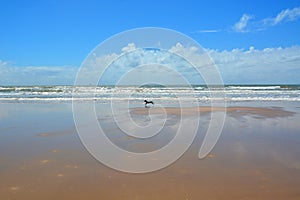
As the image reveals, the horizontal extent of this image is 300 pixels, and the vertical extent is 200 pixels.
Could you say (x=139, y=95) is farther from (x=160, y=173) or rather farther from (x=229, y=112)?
(x=160, y=173)

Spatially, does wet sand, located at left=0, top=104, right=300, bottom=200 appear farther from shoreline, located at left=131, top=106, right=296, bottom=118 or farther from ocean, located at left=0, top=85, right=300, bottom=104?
ocean, located at left=0, top=85, right=300, bottom=104

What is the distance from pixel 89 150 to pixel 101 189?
2.60 metres

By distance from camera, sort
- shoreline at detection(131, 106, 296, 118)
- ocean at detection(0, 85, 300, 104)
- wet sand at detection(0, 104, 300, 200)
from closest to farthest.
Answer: wet sand at detection(0, 104, 300, 200) → shoreline at detection(131, 106, 296, 118) → ocean at detection(0, 85, 300, 104)

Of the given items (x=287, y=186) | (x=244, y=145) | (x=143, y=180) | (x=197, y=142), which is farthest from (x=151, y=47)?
(x=287, y=186)

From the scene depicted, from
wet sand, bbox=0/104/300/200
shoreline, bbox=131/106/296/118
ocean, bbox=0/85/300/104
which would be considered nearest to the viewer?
wet sand, bbox=0/104/300/200

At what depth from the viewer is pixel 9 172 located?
5531 mm

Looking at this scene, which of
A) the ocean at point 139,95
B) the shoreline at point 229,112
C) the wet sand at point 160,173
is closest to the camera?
the wet sand at point 160,173

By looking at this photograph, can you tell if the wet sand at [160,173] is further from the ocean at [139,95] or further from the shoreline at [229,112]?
the ocean at [139,95]

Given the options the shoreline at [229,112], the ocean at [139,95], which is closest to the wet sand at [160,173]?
the shoreline at [229,112]

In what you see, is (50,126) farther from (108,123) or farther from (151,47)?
(151,47)

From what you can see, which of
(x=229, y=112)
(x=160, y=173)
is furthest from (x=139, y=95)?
(x=160, y=173)

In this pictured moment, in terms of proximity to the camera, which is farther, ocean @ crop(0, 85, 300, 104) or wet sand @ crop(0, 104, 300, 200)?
ocean @ crop(0, 85, 300, 104)

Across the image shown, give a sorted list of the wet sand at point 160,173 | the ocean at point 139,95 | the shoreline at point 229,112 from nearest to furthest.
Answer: the wet sand at point 160,173 < the shoreline at point 229,112 < the ocean at point 139,95

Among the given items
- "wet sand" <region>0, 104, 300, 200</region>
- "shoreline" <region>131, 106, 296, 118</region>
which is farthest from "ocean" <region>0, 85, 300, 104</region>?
"wet sand" <region>0, 104, 300, 200</region>
